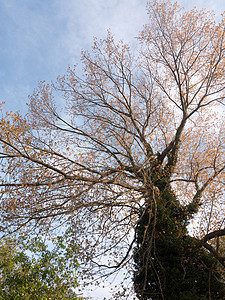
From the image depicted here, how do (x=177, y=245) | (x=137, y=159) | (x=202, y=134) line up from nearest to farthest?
(x=177, y=245), (x=137, y=159), (x=202, y=134)

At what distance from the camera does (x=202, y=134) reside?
1216 cm

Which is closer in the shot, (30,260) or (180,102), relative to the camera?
(30,260)

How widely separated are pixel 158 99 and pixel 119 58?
110 inches

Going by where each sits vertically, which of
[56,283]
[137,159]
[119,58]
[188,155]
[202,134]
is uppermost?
[119,58]

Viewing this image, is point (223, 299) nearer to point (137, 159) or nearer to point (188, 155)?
point (137, 159)

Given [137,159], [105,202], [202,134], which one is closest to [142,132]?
[137,159]

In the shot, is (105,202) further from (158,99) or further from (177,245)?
(158,99)

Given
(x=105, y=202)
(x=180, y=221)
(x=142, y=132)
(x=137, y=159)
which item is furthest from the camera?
(x=142, y=132)

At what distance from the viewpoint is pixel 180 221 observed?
339 inches

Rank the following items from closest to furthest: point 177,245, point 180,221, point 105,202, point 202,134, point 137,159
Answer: point 105,202 → point 177,245 → point 180,221 → point 137,159 → point 202,134

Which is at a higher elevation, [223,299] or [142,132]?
[142,132]

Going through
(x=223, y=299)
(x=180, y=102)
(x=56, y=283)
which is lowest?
(x=223, y=299)

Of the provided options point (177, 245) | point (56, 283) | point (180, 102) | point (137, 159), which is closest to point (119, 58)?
point (180, 102)

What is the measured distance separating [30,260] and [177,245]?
6.79 m
